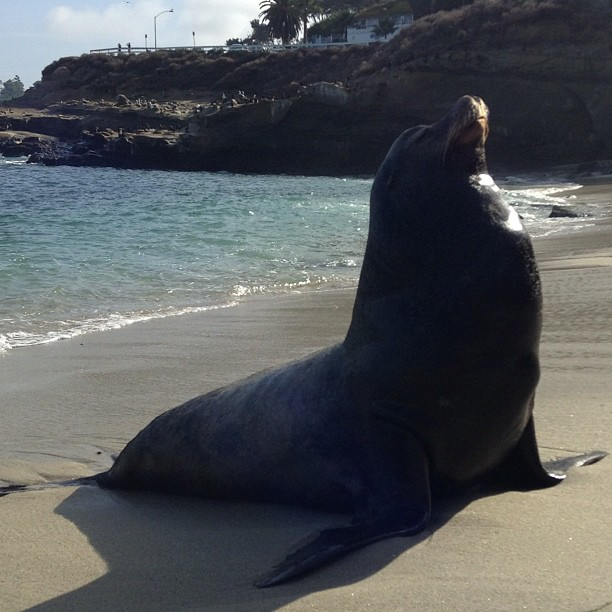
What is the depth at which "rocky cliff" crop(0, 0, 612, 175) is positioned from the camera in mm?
41156

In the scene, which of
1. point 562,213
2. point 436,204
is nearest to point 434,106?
point 562,213

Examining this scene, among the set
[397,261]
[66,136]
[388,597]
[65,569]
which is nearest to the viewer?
[388,597]

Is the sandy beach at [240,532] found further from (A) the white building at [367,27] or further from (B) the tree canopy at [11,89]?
(B) the tree canopy at [11,89]

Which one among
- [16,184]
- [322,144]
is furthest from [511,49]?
[16,184]

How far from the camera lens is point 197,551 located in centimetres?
335

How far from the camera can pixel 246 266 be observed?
1326 centimetres

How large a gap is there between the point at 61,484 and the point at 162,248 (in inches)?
433

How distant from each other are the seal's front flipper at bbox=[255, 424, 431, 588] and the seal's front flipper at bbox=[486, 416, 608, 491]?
407mm

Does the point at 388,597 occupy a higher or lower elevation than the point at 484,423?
lower

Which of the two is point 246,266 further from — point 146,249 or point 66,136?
point 66,136

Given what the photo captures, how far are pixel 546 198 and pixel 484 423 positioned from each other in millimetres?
23381

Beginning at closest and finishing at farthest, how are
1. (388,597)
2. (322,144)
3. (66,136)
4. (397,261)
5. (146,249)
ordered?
(388,597), (397,261), (146,249), (322,144), (66,136)

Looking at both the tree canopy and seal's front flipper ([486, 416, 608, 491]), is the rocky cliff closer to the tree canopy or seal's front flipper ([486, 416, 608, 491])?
seal's front flipper ([486, 416, 608, 491])

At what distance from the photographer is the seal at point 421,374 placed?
3.29 m
